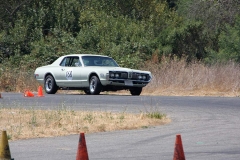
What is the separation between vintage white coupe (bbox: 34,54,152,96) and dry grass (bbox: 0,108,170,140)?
760cm

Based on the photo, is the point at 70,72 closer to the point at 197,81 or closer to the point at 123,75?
the point at 123,75

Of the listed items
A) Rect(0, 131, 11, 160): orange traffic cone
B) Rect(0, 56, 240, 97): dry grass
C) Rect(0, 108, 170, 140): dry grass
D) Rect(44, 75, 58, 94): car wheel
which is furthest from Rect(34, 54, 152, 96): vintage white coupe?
Rect(0, 131, 11, 160): orange traffic cone

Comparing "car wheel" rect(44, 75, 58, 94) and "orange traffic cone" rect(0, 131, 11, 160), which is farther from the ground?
"car wheel" rect(44, 75, 58, 94)

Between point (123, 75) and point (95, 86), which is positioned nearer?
point (123, 75)

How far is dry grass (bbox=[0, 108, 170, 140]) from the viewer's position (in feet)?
41.1

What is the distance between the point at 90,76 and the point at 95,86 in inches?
19.3

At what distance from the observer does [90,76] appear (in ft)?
78.5

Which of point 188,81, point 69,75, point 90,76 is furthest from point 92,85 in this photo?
point 188,81

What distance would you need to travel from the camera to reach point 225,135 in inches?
471

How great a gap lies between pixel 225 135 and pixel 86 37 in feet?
84.3

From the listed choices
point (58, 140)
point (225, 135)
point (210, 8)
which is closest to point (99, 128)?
point (58, 140)

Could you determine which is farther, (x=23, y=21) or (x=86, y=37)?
(x=23, y=21)

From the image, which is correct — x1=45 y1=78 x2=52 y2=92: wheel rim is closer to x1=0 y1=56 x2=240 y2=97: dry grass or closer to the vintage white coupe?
the vintage white coupe

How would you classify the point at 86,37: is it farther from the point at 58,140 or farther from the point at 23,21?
the point at 58,140
